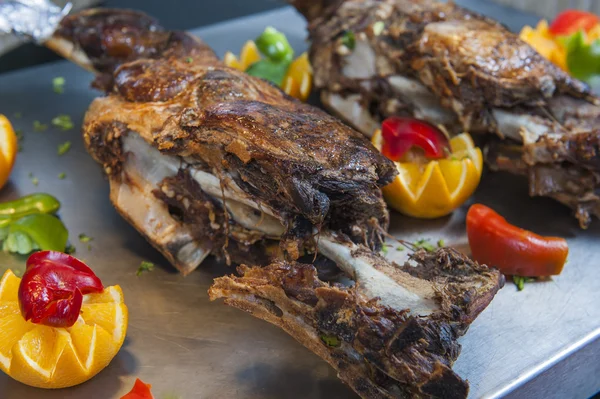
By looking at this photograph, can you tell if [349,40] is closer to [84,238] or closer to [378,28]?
[378,28]

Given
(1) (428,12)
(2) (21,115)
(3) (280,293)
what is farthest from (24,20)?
(3) (280,293)

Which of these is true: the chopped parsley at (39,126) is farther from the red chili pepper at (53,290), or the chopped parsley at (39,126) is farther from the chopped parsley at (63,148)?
the red chili pepper at (53,290)

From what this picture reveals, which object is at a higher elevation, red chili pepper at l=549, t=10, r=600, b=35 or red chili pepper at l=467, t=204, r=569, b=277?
red chili pepper at l=549, t=10, r=600, b=35

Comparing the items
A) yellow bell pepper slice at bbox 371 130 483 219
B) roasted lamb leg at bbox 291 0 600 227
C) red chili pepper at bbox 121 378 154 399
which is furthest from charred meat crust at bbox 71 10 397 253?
roasted lamb leg at bbox 291 0 600 227

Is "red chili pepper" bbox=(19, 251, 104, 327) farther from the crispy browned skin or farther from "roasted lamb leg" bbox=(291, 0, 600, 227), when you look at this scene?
"roasted lamb leg" bbox=(291, 0, 600, 227)

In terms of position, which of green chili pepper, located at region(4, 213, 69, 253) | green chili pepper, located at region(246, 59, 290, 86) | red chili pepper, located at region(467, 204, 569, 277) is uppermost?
red chili pepper, located at region(467, 204, 569, 277)

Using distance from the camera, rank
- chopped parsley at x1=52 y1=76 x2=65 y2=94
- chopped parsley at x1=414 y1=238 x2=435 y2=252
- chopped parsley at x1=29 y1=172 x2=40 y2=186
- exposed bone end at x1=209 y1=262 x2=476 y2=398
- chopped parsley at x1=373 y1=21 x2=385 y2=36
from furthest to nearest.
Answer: chopped parsley at x1=52 y1=76 x2=65 y2=94 → chopped parsley at x1=373 y1=21 x2=385 y2=36 → chopped parsley at x1=29 y1=172 x2=40 y2=186 → chopped parsley at x1=414 y1=238 x2=435 y2=252 → exposed bone end at x1=209 y1=262 x2=476 y2=398

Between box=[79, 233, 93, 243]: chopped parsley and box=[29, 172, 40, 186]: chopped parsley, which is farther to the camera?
box=[29, 172, 40, 186]: chopped parsley
